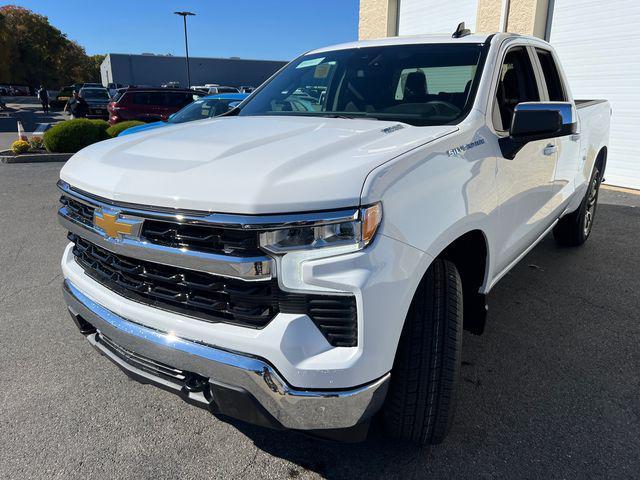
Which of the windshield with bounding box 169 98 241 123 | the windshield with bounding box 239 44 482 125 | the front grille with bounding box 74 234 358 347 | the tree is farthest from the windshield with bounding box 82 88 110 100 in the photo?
the tree

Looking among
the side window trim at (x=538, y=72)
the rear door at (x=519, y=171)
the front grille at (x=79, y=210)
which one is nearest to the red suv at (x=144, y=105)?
the side window trim at (x=538, y=72)

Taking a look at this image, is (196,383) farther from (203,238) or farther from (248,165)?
(248,165)

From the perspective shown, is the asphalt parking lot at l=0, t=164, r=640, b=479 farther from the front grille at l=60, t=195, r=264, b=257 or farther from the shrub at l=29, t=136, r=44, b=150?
the shrub at l=29, t=136, r=44, b=150

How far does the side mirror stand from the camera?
2.40 meters

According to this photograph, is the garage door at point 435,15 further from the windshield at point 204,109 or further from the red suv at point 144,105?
the red suv at point 144,105

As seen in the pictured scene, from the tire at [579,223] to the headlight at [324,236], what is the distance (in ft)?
13.3

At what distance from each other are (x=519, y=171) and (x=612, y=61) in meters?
8.16

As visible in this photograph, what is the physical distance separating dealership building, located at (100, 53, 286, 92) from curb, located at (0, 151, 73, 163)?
4586cm

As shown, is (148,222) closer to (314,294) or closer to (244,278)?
(244,278)

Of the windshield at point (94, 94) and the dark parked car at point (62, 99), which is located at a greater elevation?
the windshield at point (94, 94)

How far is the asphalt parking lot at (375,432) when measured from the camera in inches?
86.2

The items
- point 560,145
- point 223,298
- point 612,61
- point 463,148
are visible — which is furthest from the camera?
point 612,61

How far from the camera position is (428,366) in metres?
1.96

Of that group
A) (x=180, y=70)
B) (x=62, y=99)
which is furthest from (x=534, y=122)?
(x=180, y=70)
